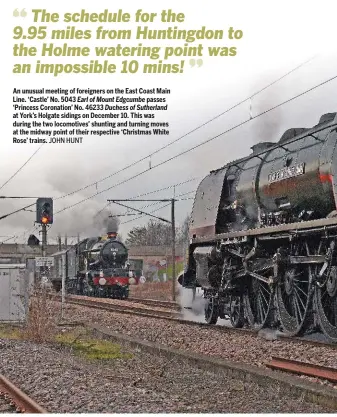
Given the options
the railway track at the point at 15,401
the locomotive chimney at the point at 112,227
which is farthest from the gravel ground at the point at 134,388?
the locomotive chimney at the point at 112,227

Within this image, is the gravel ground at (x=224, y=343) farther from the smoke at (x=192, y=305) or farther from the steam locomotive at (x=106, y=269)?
the steam locomotive at (x=106, y=269)

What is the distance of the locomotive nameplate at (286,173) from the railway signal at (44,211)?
626 centimetres

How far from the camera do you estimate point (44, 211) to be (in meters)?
17.6

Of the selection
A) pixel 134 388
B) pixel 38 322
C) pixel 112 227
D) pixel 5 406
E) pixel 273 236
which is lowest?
pixel 5 406

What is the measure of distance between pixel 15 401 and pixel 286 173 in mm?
7234

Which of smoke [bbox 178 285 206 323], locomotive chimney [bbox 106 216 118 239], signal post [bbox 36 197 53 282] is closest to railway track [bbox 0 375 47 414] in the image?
signal post [bbox 36 197 53 282]

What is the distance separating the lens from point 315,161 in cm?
1205

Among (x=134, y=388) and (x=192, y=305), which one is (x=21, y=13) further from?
(x=192, y=305)

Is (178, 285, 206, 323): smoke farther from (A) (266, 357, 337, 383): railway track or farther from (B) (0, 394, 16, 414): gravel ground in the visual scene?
(B) (0, 394, 16, 414): gravel ground

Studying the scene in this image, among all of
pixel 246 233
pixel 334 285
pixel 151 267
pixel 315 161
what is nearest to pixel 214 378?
pixel 334 285

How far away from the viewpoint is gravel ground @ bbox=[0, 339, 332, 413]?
709 cm

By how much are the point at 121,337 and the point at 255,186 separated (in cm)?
426

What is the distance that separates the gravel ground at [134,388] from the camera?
709 cm

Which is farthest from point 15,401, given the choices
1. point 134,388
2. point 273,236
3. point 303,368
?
point 273,236
